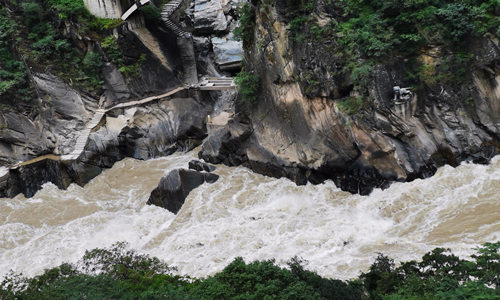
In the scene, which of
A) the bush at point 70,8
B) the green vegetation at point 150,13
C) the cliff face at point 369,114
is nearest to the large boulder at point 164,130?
the green vegetation at point 150,13

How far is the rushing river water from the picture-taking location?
15219mm

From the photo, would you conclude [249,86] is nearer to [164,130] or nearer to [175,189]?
[175,189]

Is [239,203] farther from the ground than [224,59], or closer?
closer

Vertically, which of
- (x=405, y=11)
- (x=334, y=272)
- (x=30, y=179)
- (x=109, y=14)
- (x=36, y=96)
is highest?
(x=109, y=14)

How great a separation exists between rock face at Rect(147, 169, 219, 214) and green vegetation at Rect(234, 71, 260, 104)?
13.9 feet

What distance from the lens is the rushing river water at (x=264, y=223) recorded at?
1522 centimetres

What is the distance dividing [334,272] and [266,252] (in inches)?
101

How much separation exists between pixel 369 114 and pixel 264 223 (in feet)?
18.6

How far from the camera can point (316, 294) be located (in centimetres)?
998

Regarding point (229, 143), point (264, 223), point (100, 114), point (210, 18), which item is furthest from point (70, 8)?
point (264, 223)

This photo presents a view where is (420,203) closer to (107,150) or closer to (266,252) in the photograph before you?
(266,252)

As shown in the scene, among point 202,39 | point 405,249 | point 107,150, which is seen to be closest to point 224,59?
point 202,39

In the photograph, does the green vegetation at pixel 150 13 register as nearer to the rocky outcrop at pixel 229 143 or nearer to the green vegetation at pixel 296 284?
the rocky outcrop at pixel 229 143

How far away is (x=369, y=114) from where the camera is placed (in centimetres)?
1856
